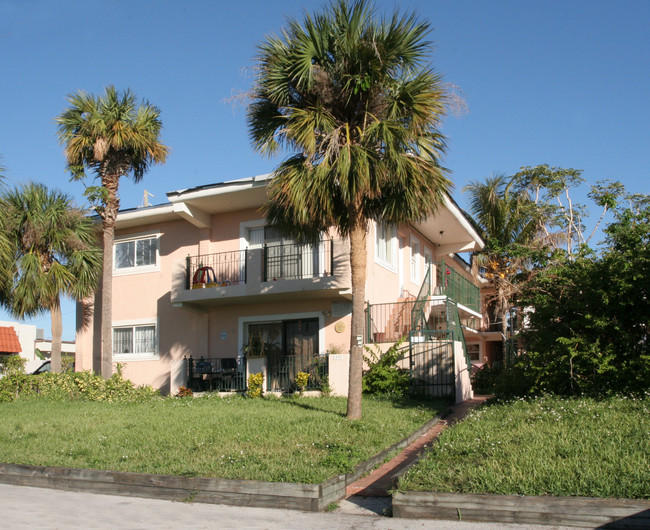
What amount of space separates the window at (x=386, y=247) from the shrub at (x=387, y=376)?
151 inches

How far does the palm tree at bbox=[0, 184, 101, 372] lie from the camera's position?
1895cm

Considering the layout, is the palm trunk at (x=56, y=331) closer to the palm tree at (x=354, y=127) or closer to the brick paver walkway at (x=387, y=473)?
the palm tree at (x=354, y=127)

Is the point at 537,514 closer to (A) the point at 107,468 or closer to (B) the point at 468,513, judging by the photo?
(B) the point at 468,513

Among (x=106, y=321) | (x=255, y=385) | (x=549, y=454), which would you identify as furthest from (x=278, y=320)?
(x=549, y=454)

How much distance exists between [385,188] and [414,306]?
5.27 metres

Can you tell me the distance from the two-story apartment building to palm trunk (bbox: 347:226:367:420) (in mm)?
4117

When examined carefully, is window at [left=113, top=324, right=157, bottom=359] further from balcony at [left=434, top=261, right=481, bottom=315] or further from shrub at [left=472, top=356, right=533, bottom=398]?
shrub at [left=472, top=356, right=533, bottom=398]

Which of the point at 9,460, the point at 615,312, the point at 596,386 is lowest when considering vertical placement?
the point at 9,460

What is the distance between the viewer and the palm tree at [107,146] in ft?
59.3

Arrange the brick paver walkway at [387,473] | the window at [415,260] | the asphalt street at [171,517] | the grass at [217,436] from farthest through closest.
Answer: the window at [415,260], the grass at [217,436], the brick paver walkway at [387,473], the asphalt street at [171,517]

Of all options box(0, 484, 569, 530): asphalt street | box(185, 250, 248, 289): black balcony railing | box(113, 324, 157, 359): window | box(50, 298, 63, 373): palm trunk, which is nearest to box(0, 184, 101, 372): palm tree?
box(50, 298, 63, 373): palm trunk

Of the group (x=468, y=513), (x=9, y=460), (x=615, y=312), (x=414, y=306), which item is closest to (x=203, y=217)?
(x=414, y=306)

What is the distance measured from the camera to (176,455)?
31.2 feet

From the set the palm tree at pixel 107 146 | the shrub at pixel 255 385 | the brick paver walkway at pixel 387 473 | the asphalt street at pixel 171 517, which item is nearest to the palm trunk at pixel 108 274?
the palm tree at pixel 107 146
